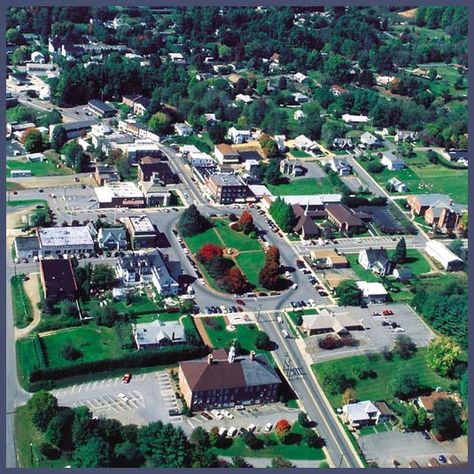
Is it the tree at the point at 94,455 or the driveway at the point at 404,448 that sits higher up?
the tree at the point at 94,455

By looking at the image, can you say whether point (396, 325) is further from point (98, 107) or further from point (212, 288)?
point (98, 107)

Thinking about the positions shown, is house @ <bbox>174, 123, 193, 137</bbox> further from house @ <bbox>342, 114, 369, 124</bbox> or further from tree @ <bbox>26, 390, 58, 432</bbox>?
tree @ <bbox>26, 390, 58, 432</bbox>

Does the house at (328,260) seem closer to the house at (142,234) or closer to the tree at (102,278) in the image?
the house at (142,234)

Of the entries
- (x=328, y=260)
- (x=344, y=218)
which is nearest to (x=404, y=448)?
(x=328, y=260)

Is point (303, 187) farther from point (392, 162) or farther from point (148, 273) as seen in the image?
point (148, 273)

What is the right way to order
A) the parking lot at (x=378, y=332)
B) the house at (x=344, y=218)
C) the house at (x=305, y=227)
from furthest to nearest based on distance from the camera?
the house at (x=344, y=218), the house at (x=305, y=227), the parking lot at (x=378, y=332)

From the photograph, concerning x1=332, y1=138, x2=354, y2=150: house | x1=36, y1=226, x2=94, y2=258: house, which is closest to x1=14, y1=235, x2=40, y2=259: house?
x1=36, y1=226, x2=94, y2=258: house

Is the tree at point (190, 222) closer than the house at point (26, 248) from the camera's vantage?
No

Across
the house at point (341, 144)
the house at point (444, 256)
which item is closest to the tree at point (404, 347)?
the house at point (444, 256)
